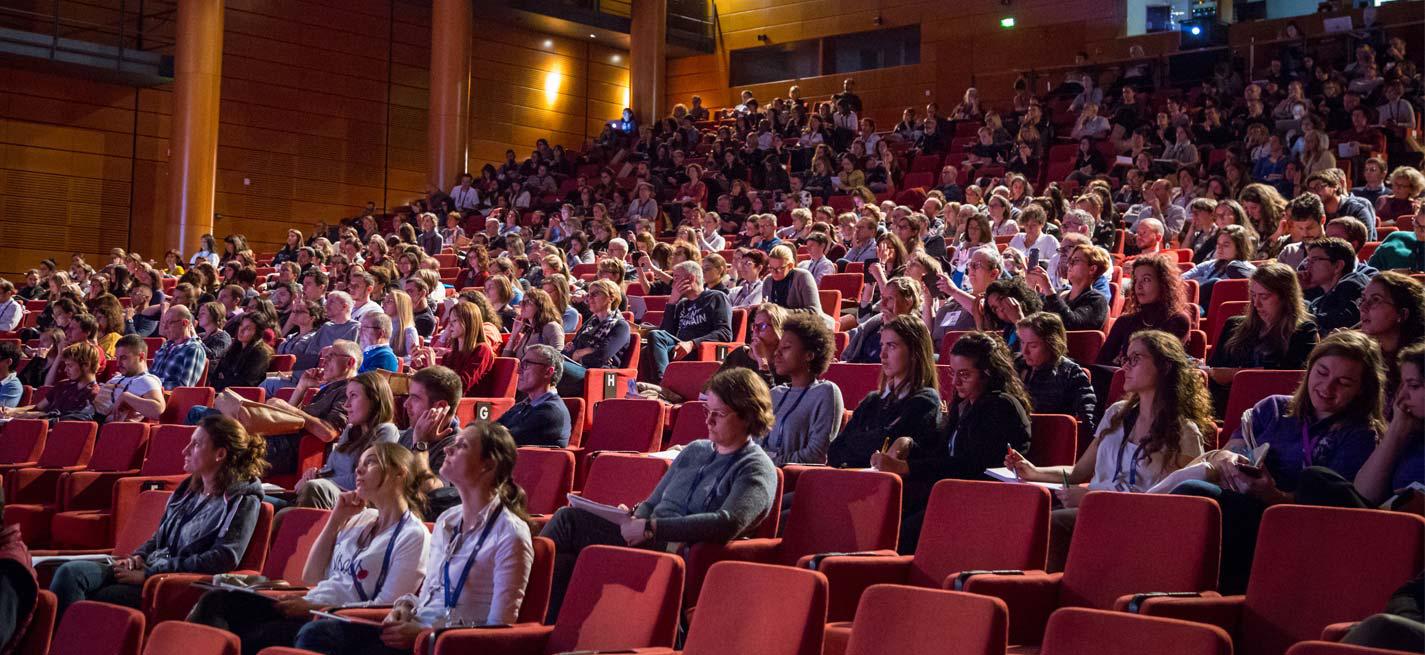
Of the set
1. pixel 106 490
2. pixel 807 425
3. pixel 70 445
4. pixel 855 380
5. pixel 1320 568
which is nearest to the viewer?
pixel 1320 568

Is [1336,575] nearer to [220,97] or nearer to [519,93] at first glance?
[220,97]

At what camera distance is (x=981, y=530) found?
96.0 inches

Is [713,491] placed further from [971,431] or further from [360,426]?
[360,426]

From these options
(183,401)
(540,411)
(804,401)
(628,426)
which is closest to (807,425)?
(804,401)

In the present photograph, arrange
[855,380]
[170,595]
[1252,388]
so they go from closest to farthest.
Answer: [170,595] → [1252,388] → [855,380]

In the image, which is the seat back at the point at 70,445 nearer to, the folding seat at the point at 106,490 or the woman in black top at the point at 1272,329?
the folding seat at the point at 106,490

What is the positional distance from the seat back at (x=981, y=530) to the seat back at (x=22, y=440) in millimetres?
3978

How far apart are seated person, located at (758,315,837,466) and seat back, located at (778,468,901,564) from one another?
55 centimetres

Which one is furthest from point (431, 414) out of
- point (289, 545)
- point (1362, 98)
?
point (1362, 98)

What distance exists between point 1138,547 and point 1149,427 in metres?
0.56

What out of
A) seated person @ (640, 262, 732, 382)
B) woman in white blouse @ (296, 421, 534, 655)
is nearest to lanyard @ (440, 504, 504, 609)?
woman in white blouse @ (296, 421, 534, 655)

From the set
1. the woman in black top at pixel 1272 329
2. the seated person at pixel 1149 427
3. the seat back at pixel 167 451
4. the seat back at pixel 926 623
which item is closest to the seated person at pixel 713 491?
the seated person at pixel 1149 427

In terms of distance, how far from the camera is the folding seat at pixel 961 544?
2375 millimetres

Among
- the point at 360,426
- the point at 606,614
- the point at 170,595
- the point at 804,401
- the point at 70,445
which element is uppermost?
the point at 804,401
